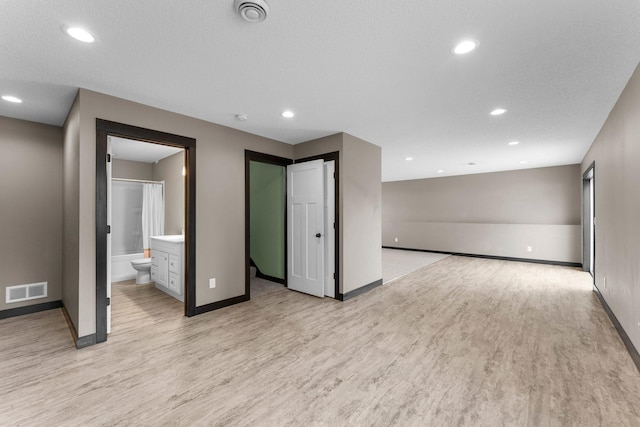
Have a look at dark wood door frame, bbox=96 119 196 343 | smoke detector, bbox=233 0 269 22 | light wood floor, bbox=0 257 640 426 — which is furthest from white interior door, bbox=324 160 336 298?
smoke detector, bbox=233 0 269 22

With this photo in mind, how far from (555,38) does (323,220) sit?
9.92 ft

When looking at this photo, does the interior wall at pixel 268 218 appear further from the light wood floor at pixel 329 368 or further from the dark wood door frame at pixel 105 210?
the dark wood door frame at pixel 105 210

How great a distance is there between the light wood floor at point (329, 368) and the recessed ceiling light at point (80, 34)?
243 cm

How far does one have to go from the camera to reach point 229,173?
370 cm

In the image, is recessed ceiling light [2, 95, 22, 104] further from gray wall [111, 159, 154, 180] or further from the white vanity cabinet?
gray wall [111, 159, 154, 180]

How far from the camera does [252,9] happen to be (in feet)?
5.13

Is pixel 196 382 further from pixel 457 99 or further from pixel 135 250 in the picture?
pixel 135 250

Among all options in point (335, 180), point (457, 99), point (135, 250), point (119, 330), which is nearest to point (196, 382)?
point (119, 330)

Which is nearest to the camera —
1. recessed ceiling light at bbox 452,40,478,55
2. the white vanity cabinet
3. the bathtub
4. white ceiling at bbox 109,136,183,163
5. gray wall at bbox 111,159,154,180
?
recessed ceiling light at bbox 452,40,478,55

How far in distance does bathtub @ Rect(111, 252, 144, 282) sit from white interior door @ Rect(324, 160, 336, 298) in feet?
12.6

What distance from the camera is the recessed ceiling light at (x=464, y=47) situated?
1876mm

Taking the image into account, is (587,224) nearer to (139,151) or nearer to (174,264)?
(174,264)

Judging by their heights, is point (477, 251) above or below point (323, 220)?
below

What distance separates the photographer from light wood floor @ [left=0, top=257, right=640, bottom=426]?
1734mm
